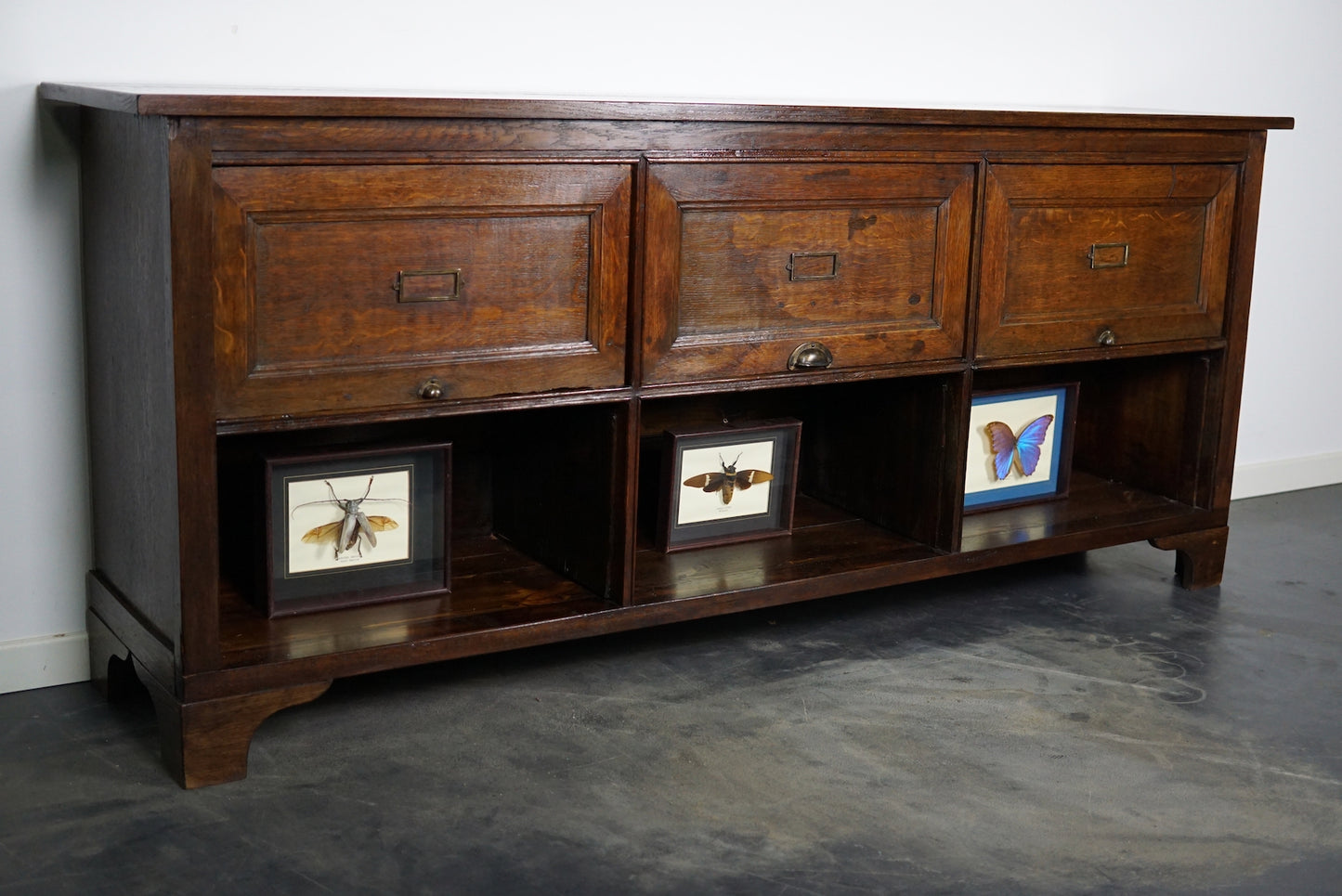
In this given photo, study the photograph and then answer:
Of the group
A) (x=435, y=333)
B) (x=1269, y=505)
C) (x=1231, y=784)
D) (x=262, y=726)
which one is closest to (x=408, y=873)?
(x=262, y=726)

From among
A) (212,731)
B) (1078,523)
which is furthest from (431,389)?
(1078,523)

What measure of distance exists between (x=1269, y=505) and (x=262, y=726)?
2.54 metres

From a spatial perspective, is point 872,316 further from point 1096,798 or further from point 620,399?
point 1096,798

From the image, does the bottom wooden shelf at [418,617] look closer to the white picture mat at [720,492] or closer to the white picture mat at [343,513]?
the white picture mat at [343,513]

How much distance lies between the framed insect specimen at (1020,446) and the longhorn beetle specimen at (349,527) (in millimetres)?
1152

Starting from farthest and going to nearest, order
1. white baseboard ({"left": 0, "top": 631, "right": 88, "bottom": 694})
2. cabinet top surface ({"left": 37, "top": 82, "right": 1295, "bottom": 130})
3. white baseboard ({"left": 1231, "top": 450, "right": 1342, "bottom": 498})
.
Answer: white baseboard ({"left": 1231, "top": 450, "right": 1342, "bottom": 498}) < white baseboard ({"left": 0, "top": 631, "right": 88, "bottom": 694}) < cabinet top surface ({"left": 37, "top": 82, "right": 1295, "bottom": 130})

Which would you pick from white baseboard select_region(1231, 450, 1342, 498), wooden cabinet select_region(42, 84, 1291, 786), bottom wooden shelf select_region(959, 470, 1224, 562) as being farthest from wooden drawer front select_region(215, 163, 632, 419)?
white baseboard select_region(1231, 450, 1342, 498)

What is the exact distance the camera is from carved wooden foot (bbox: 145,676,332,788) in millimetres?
1925

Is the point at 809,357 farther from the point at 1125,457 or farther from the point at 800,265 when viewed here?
the point at 1125,457

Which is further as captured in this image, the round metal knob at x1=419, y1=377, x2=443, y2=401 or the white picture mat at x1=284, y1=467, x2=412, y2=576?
the white picture mat at x1=284, y1=467, x2=412, y2=576

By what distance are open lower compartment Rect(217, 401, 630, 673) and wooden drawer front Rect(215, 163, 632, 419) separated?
0.46 feet

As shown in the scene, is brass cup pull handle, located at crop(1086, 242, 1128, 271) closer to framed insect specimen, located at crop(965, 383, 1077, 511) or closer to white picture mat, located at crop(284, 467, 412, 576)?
framed insect specimen, located at crop(965, 383, 1077, 511)

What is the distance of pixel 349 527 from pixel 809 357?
76 centimetres

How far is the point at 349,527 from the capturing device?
2191 mm
